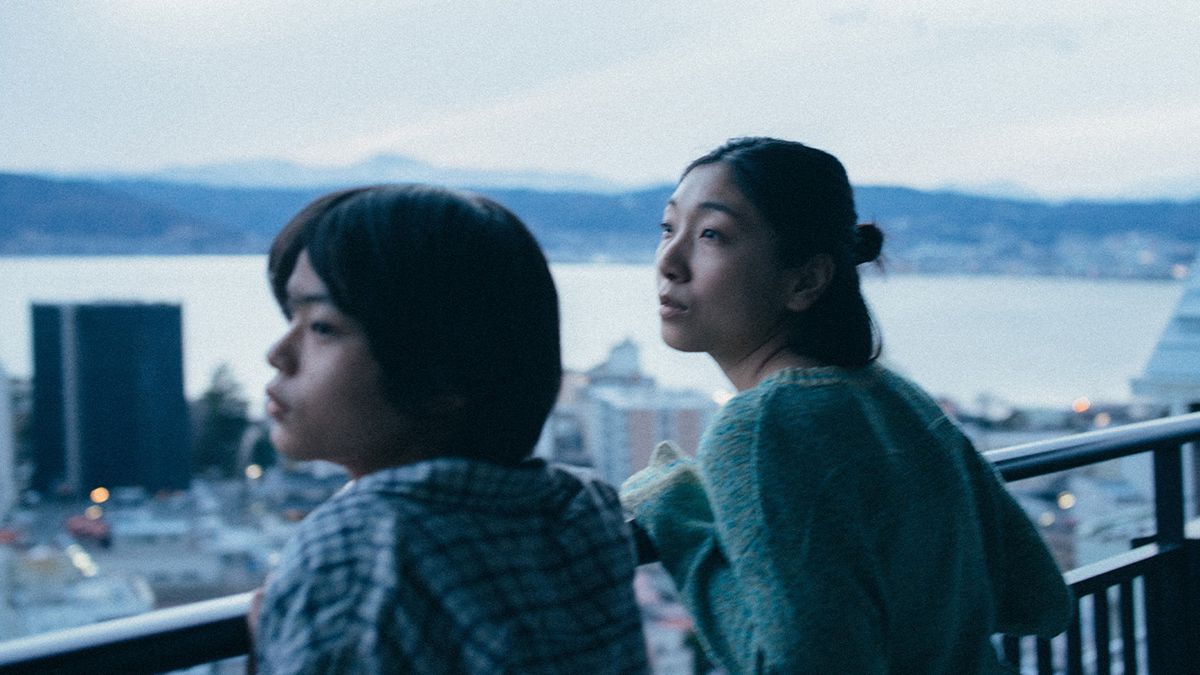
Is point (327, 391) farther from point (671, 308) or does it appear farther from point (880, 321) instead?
point (880, 321)

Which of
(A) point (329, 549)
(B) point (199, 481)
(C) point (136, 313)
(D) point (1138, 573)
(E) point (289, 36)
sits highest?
(E) point (289, 36)

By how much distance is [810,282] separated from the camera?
1.17 meters

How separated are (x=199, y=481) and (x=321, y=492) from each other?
994mm

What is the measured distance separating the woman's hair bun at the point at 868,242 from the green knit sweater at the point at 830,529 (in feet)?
0.44

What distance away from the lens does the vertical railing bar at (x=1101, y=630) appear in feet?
5.77

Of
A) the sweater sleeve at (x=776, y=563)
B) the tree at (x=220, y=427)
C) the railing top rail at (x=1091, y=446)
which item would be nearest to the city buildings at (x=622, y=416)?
the railing top rail at (x=1091, y=446)

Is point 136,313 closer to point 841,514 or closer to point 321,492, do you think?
point 321,492

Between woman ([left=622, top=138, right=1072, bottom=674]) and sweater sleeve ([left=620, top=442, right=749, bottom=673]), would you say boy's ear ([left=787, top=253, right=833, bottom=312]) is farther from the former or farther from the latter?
sweater sleeve ([left=620, top=442, right=749, bottom=673])

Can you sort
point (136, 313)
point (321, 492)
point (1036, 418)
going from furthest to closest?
point (1036, 418)
point (136, 313)
point (321, 492)

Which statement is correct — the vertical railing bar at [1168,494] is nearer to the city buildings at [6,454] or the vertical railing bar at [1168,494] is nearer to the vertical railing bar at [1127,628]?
the vertical railing bar at [1127,628]

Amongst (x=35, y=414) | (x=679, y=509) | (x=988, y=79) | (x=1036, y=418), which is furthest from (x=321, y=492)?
(x=988, y=79)

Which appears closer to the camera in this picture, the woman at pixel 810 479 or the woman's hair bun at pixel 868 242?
the woman at pixel 810 479

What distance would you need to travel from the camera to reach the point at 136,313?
2.26 m

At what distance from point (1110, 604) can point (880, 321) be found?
0.92m
